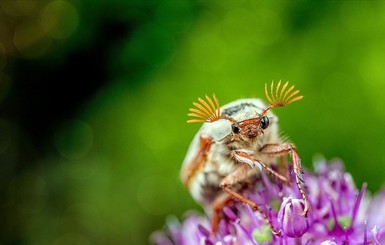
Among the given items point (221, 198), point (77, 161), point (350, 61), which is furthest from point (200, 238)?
point (77, 161)

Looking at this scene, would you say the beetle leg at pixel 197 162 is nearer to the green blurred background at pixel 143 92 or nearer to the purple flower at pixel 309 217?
the purple flower at pixel 309 217

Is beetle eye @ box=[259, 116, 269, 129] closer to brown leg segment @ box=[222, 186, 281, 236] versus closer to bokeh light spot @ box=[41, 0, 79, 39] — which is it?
brown leg segment @ box=[222, 186, 281, 236]

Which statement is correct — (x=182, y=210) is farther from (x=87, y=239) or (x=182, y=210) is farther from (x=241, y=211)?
(x=241, y=211)

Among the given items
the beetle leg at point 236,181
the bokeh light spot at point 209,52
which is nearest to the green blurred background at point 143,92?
the bokeh light spot at point 209,52

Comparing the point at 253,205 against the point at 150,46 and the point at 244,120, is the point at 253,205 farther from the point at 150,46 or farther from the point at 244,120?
the point at 150,46

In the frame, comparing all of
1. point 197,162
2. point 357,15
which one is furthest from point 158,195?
point 197,162

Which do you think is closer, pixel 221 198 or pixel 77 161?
pixel 221 198

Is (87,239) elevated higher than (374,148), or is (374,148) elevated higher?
(87,239)
